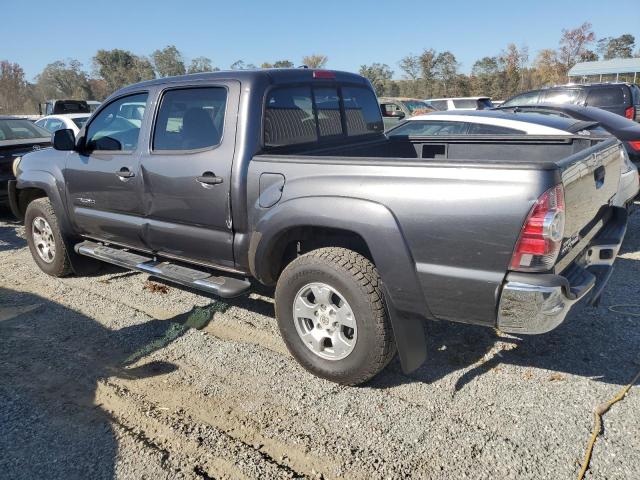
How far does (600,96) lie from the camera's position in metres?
11.0

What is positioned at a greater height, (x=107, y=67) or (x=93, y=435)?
(x=107, y=67)

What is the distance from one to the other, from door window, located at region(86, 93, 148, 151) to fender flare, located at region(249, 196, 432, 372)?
6.14 feet

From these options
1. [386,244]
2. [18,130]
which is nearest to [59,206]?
[386,244]

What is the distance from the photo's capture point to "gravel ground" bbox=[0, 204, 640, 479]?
2529 millimetres

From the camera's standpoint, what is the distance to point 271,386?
10.6 ft

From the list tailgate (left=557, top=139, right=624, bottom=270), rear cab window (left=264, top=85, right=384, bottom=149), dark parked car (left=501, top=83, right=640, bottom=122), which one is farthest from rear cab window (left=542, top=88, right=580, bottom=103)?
tailgate (left=557, top=139, right=624, bottom=270)

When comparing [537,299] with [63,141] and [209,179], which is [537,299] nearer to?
[209,179]

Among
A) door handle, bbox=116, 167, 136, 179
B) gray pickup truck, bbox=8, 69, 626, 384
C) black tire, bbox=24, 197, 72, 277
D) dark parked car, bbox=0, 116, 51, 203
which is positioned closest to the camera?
gray pickup truck, bbox=8, 69, 626, 384

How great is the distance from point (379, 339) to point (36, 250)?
4450 millimetres

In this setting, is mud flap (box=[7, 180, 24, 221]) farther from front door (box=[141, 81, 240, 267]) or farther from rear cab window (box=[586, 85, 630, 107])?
rear cab window (box=[586, 85, 630, 107])

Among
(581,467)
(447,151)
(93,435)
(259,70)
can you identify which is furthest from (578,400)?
(259,70)

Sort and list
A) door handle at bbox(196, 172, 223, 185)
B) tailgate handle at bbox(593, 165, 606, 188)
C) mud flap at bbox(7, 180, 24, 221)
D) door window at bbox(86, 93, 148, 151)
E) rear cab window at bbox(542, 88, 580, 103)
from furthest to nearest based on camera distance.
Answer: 1. rear cab window at bbox(542, 88, 580, 103)
2. mud flap at bbox(7, 180, 24, 221)
3. door window at bbox(86, 93, 148, 151)
4. door handle at bbox(196, 172, 223, 185)
5. tailgate handle at bbox(593, 165, 606, 188)

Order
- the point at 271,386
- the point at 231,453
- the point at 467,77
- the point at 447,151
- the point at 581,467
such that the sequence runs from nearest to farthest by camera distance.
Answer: the point at 581,467
the point at 231,453
the point at 271,386
the point at 447,151
the point at 467,77

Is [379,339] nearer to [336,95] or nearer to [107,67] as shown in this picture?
[336,95]
